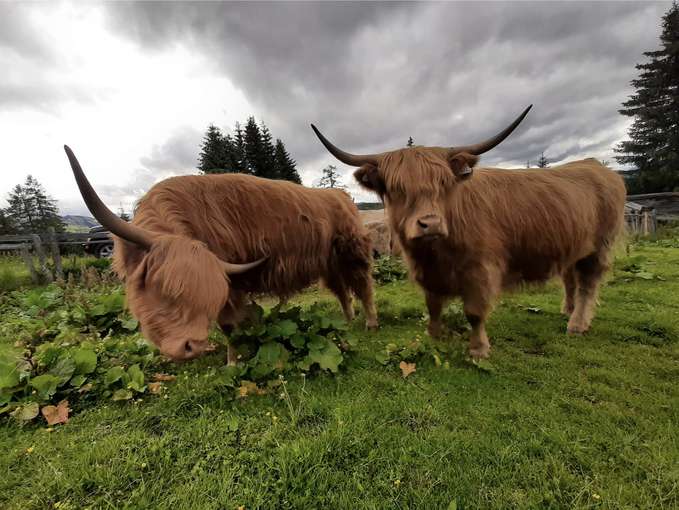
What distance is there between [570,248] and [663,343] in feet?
4.76

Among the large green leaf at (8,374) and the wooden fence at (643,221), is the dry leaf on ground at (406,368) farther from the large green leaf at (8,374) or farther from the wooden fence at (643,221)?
the wooden fence at (643,221)

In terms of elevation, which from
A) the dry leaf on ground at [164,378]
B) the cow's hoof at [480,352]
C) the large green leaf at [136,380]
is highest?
the large green leaf at [136,380]

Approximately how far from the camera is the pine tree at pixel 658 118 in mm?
25812

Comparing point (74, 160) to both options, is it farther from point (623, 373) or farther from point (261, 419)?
point (623, 373)

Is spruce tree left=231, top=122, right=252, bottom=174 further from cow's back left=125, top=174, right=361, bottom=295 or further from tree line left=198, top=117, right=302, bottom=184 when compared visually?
cow's back left=125, top=174, right=361, bottom=295

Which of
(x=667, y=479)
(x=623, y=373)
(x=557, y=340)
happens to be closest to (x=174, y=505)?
(x=667, y=479)

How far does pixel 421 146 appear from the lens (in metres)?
3.02

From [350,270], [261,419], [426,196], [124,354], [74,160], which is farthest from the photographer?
[350,270]

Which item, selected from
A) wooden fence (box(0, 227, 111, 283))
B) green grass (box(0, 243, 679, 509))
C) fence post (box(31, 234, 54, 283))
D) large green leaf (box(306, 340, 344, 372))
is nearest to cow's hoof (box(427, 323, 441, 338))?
green grass (box(0, 243, 679, 509))

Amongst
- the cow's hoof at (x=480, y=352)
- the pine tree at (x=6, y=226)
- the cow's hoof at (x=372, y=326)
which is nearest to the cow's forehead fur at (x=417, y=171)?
the cow's hoof at (x=480, y=352)

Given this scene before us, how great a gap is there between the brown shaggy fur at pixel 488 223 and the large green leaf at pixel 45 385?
3239mm

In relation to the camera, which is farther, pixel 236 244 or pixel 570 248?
pixel 570 248

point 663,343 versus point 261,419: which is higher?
point 261,419

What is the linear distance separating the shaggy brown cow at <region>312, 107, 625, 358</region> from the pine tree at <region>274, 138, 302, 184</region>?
3381 centimetres
